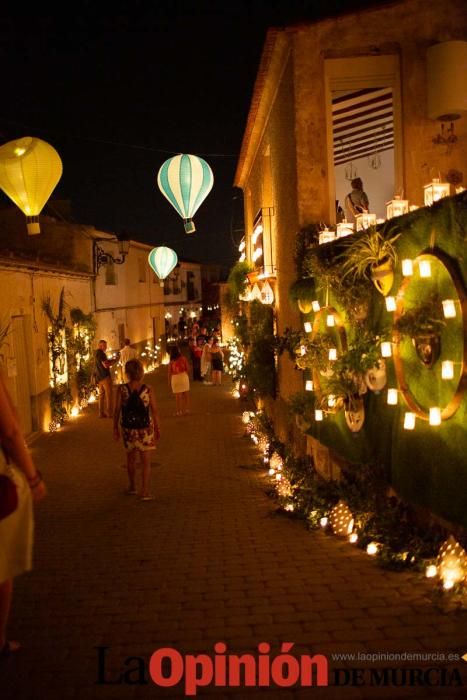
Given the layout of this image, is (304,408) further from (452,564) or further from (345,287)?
(452,564)

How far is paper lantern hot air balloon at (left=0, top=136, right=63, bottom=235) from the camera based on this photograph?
937 centimetres

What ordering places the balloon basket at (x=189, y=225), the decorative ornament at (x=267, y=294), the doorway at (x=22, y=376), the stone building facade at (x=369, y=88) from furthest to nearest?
the doorway at (x=22, y=376) < the balloon basket at (x=189, y=225) < the decorative ornament at (x=267, y=294) < the stone building facade at (x=369, y=88)

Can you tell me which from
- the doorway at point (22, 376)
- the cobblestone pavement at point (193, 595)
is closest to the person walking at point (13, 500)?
the cobblestone pavement at point (193, 595)

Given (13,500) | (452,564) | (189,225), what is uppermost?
(189,225)

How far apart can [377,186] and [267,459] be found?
5.69 meters

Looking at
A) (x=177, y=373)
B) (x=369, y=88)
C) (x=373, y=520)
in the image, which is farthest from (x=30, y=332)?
(x=373, y=520)

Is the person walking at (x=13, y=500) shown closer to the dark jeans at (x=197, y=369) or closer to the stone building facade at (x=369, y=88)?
the stone building facade at (x=369, y=88)

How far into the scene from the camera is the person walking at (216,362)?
22.7 m

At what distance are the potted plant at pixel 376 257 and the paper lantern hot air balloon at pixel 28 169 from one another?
17.9 ft

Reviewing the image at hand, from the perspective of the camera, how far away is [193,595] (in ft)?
18.1

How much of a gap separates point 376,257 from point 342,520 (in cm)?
285

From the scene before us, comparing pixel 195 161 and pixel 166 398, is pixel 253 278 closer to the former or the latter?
pixel 195 161

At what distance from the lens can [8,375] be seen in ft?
39.7

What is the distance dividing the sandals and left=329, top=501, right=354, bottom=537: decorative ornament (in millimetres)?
3534
